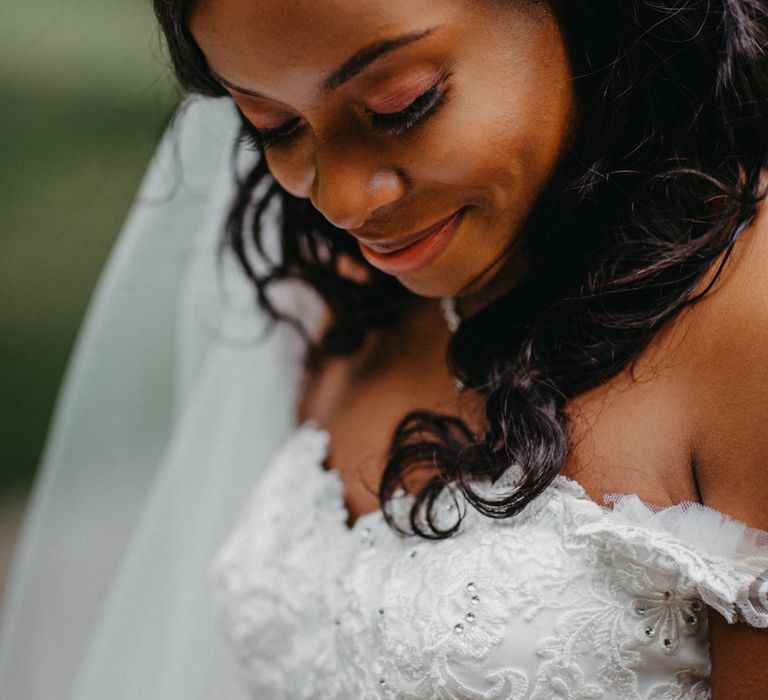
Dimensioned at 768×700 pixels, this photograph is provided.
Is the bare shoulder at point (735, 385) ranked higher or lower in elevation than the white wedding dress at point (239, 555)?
higher

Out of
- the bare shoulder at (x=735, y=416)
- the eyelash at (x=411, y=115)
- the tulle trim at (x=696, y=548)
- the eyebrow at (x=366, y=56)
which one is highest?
the eyebrow at (x=366, y=56)

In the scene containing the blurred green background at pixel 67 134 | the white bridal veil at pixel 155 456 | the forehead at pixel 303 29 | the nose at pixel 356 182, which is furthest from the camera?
the white bridal veil at pixel 155 456

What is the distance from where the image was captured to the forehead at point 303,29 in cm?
79

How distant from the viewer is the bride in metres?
0.84

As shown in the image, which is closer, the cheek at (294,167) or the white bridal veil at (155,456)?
the cheek at (294,167)

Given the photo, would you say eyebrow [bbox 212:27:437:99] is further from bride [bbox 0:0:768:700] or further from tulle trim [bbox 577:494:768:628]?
tulle trim [bbox 577:494:768:628]

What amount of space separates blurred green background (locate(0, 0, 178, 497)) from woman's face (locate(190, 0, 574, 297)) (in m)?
0.23

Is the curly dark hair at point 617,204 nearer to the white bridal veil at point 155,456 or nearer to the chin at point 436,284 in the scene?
the chin at point 436,284

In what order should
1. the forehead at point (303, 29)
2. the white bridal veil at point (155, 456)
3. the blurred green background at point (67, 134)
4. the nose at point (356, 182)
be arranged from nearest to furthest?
the forehead at point (303, 29) → the nose at point (356, 182) → the blurred green background at point (67, 134) → the white bridal veil at point (155, 456)

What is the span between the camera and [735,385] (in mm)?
832

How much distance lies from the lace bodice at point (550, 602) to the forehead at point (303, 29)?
461mm

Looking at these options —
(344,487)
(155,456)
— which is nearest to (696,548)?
(344,487)

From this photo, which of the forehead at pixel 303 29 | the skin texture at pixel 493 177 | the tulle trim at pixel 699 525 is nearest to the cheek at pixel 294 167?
the skin texture at pixel 493 177

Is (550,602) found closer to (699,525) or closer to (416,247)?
(699,525)
